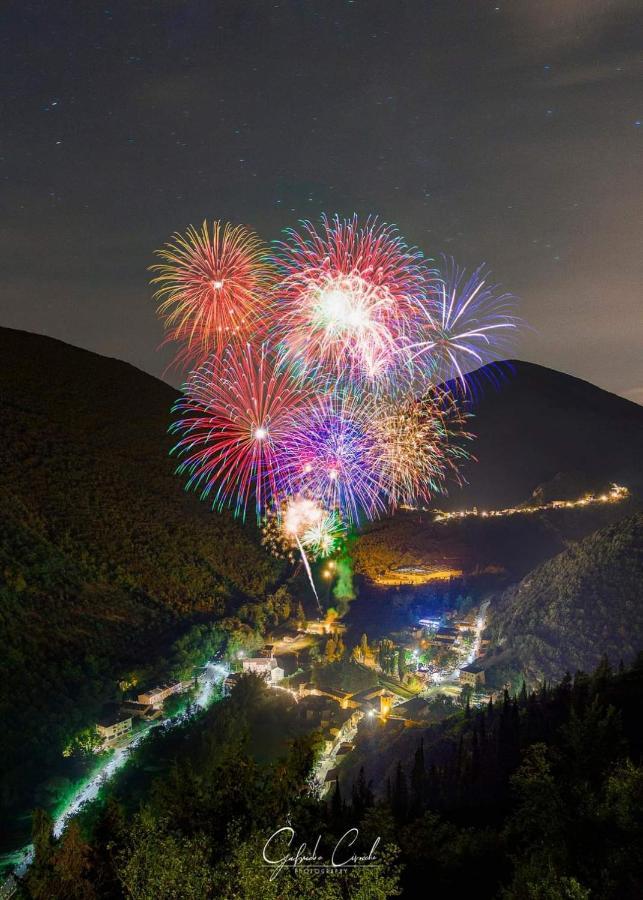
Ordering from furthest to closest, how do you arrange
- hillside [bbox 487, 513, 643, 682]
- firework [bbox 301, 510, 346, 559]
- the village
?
firework [bbox 301, 510, 346, 559] < hillside [bbox 487, 513, 643, 682] < the village

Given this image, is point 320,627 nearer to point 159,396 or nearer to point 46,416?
point 46,416

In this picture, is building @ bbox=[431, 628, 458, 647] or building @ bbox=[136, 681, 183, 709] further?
building @ bbox=[431, 628, 458, 647]

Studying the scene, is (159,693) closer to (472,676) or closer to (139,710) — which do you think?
(139,710)

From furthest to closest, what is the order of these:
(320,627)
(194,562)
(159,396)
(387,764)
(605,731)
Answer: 1. (159,396)
2. (194,562)
3. (320,627)
4. (387,764)
5. (605,731)

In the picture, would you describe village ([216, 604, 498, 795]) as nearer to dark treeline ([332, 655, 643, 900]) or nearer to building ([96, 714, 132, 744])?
dark treeline ([332, 655, 643, 900])

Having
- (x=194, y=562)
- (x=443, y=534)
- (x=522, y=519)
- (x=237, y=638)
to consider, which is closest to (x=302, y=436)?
(x=237, y=638)
